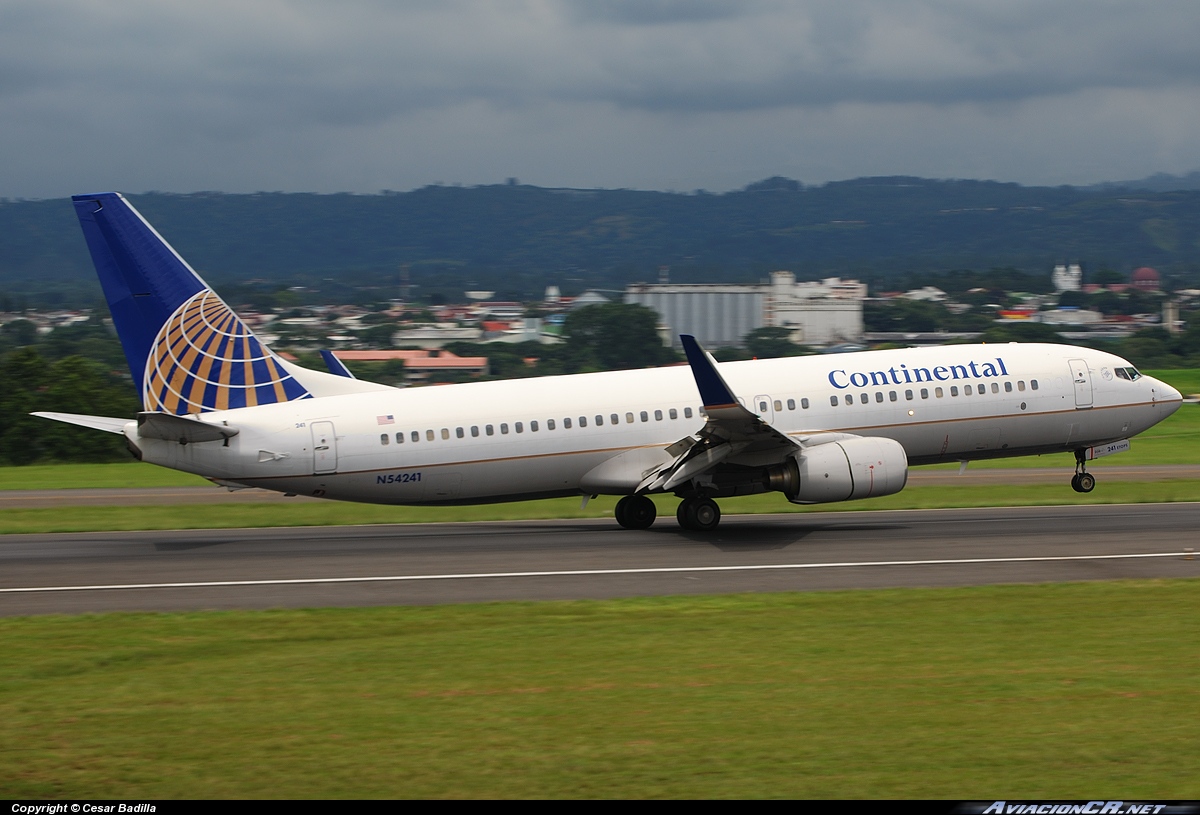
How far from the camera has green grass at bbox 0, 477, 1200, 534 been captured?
116 feet

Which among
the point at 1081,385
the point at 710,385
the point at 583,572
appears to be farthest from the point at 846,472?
the point at 1081,385

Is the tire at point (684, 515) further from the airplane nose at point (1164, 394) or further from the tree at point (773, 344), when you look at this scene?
the tree at point (773, 344)

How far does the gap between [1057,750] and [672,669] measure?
216 inches

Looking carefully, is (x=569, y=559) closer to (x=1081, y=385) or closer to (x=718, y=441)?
(x=718, y=441)

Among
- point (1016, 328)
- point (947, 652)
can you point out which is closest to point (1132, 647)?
point (947, 652)

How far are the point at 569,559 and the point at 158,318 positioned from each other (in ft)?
36.0

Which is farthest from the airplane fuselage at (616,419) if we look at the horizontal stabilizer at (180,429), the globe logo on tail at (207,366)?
the globe logo on tail at (207,366)

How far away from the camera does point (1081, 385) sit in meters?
35.0

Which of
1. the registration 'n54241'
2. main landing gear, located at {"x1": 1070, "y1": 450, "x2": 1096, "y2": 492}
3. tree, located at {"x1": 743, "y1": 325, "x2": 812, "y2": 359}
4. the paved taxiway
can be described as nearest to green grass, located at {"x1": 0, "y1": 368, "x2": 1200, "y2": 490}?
the paved taxiway

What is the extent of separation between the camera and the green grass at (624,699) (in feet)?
40.5

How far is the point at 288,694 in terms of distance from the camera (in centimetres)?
1591

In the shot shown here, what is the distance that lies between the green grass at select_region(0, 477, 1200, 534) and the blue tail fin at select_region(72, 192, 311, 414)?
5854 mm

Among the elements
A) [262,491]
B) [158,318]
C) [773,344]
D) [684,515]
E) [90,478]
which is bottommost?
[90,478]

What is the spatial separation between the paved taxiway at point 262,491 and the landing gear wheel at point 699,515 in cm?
1480
